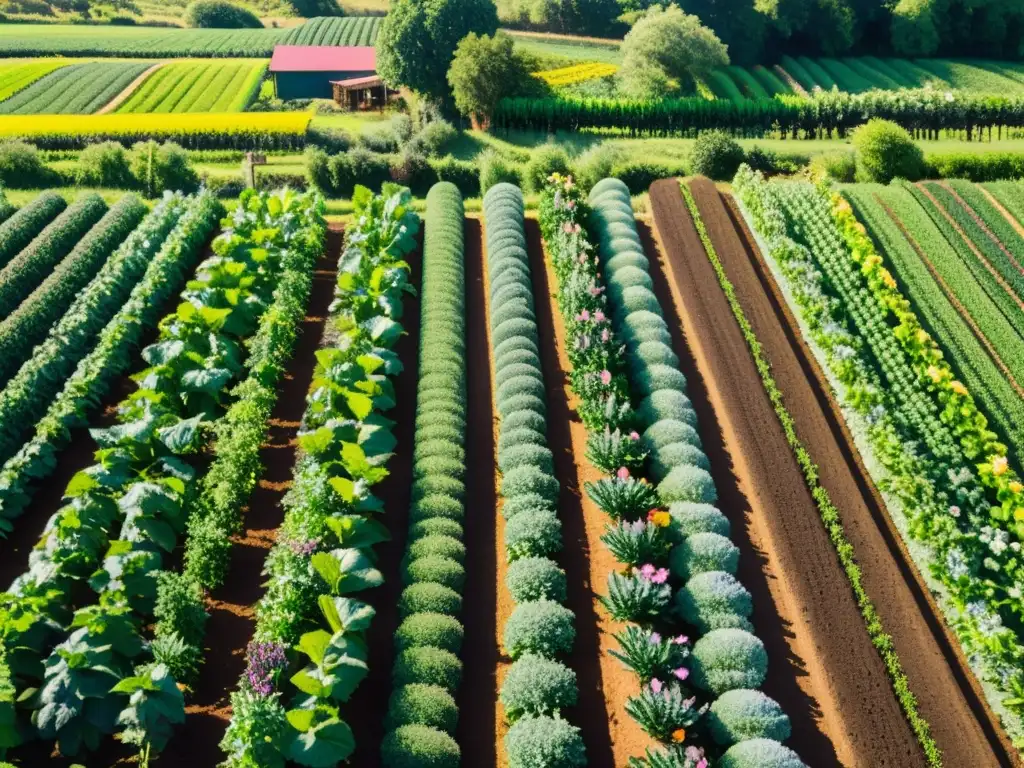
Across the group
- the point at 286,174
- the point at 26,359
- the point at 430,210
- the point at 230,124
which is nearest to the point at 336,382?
the point at 26,359

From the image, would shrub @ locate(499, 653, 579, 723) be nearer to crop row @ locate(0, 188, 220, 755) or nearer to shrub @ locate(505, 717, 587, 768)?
shrub @ locate(505, 717, 587, 768)

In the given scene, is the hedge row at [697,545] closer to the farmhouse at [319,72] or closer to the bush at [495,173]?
the bush at [495,173]

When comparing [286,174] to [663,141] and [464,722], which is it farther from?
[464,722]

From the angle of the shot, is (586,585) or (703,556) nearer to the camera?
(703,556)

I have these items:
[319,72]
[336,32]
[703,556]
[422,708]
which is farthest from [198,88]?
[422,708]

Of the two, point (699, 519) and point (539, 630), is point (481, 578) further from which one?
point (699, 519)
